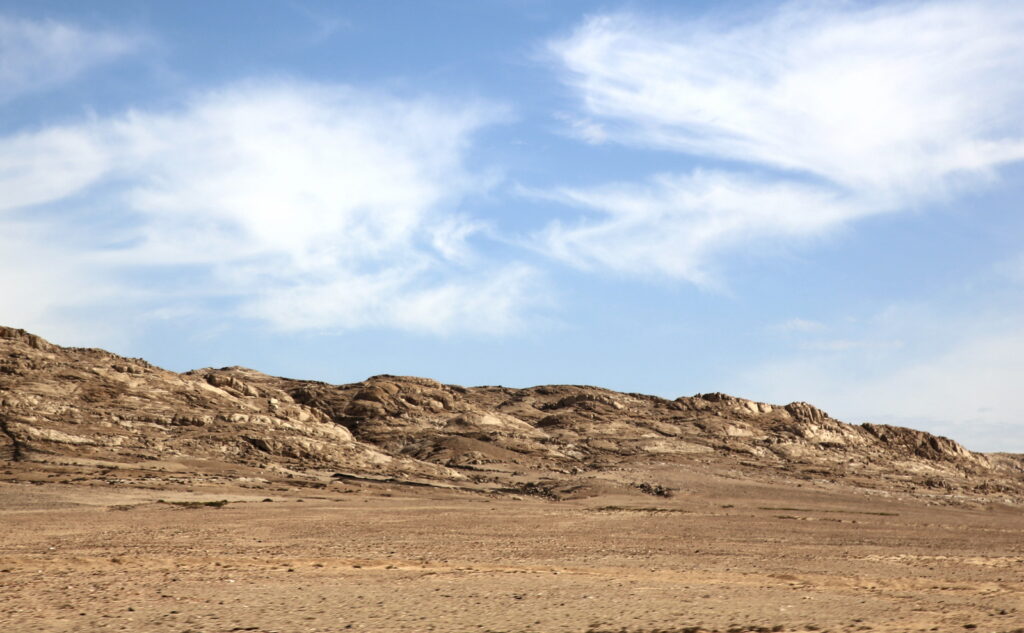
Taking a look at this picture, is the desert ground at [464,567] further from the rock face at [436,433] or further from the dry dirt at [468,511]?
the rock face at [436,433]

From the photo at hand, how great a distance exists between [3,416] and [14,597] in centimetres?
4292

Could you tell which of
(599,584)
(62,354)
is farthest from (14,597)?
(62,354)

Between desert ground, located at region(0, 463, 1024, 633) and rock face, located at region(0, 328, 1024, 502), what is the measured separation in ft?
38.6

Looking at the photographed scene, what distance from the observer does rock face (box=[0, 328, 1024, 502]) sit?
59.6 m

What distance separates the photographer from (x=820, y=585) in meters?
22.4

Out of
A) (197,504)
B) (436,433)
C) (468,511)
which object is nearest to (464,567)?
A: (468,511)

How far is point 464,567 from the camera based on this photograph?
23906 mm

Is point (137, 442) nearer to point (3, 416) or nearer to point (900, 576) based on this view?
point (3, 416)

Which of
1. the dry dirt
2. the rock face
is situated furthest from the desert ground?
the rock face

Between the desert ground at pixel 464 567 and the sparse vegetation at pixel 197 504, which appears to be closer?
the desert ground at pixel 464 567

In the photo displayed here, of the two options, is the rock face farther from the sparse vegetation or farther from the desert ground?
the desert ground

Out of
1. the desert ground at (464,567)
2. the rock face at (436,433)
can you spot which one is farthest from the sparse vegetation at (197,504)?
the rock face at (436,433)

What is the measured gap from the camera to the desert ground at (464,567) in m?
17.3

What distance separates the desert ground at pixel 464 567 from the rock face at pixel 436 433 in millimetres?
11776
